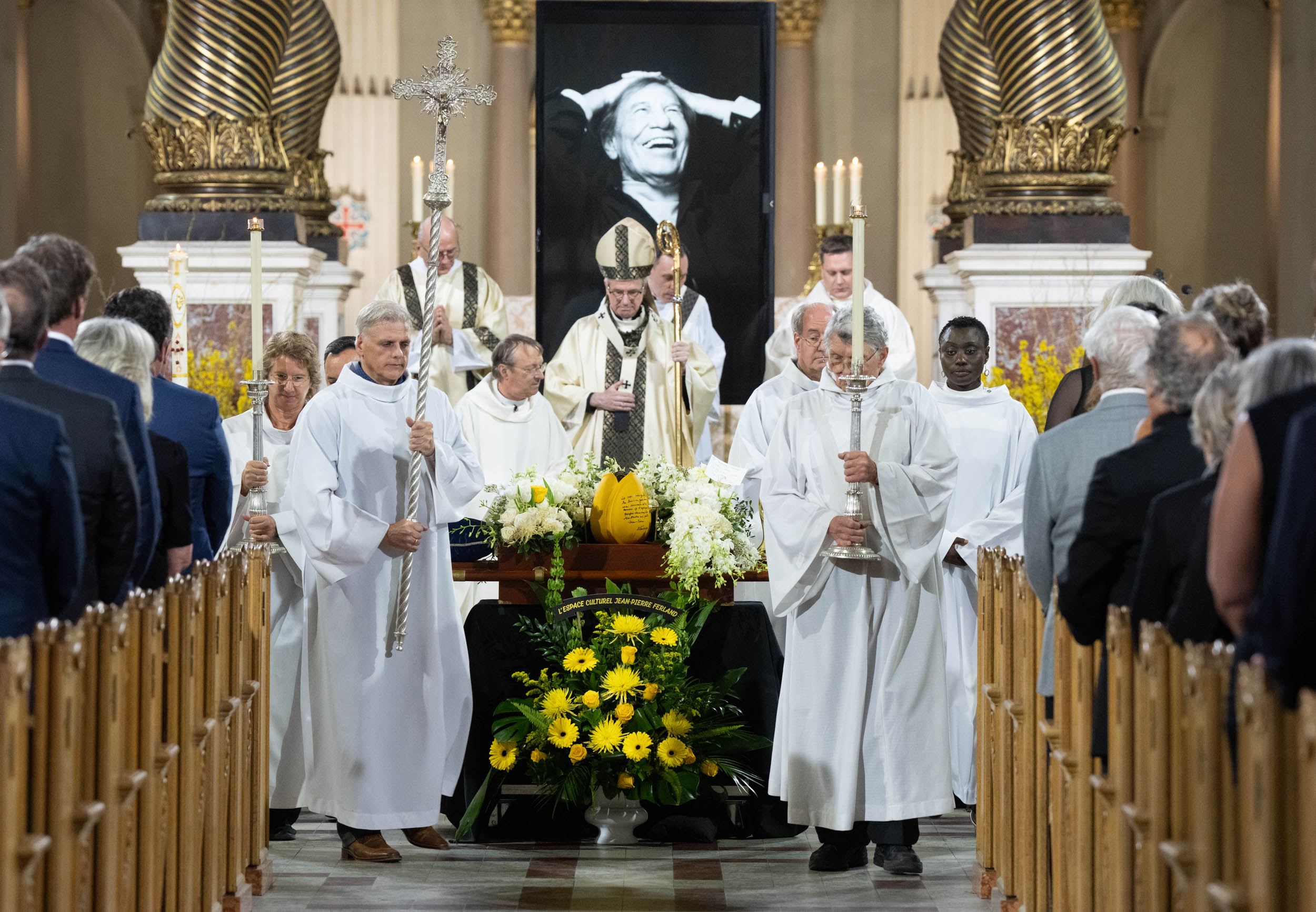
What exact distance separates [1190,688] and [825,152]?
12.8 m

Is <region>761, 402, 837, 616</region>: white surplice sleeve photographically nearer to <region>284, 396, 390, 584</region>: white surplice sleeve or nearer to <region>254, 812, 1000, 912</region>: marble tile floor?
<region>254, 812, 1000, 912</region>: marble tile floor

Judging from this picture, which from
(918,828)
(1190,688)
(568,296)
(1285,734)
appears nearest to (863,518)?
(918,828)

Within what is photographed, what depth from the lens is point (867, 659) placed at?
19.9ft

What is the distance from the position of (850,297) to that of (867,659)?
128 inches

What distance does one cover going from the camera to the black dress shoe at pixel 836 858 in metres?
6.05

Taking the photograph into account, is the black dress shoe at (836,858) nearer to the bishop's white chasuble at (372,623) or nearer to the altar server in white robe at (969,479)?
the altar server in white robe at (969,479)

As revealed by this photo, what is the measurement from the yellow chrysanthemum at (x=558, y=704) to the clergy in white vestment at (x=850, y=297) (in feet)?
9.94

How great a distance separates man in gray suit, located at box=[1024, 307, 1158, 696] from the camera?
4.47 metres

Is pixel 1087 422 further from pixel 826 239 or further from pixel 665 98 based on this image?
pixel 665 98

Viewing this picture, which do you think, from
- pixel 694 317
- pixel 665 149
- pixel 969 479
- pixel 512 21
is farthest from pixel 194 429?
pixel 512 21

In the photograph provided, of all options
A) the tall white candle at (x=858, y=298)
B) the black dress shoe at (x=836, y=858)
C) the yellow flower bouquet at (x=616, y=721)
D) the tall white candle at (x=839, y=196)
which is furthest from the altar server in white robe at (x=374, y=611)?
the tall white candle at (x=839, y=196)

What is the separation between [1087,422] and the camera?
455 centimetres

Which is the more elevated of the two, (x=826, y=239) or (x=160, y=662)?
(x=826, y=239)

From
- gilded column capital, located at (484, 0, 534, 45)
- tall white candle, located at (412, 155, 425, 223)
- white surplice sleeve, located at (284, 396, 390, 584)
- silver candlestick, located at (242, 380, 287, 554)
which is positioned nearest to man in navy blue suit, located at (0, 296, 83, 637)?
silver candlestick, located at (242, 380, 287, 554)
